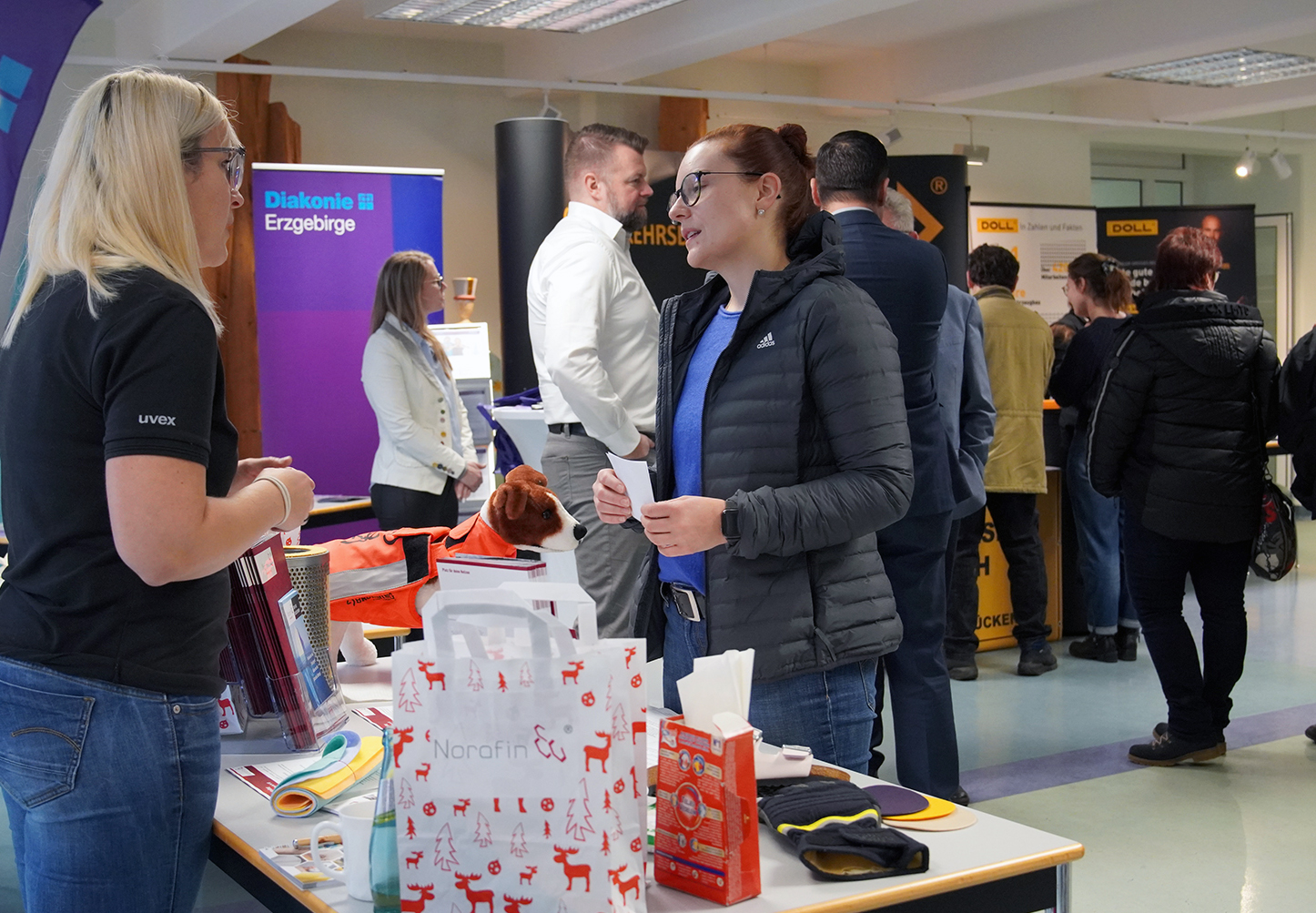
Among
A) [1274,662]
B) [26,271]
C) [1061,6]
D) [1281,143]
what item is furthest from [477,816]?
[1281,143]

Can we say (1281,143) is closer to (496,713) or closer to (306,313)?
(306,313)

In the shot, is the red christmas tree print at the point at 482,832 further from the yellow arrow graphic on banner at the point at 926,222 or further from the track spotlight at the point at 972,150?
the track spotlight at the point at 972,150

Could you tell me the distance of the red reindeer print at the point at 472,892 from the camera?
1203 mm

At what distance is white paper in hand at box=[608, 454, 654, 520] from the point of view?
1.79 metres

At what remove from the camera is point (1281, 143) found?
1134 cm

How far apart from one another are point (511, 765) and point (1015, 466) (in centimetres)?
Answer: 414

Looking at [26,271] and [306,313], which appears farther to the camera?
[306,313]

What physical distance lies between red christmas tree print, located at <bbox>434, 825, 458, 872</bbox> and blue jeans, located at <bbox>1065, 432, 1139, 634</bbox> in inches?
179

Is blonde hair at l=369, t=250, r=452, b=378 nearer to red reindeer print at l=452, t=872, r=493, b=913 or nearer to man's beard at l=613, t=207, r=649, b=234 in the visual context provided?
man's beard at l=613, t=207, r=649, b=234

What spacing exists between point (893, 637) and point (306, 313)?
5.16 m

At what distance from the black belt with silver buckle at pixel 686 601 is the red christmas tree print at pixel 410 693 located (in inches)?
28.3

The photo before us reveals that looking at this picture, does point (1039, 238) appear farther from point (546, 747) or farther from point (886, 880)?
point (546, 747)

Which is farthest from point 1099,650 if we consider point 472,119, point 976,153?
point 472,119

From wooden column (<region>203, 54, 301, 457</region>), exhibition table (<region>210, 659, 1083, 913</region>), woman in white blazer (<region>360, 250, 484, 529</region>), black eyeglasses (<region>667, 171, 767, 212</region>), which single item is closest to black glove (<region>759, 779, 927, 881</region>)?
exhibition table (<region>210, 659, 1083, 913</region>)
